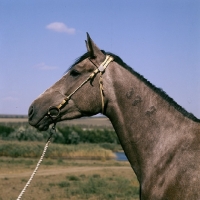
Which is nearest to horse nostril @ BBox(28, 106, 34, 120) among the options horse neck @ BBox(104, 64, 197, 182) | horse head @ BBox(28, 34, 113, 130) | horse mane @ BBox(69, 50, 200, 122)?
horse head @ BBox(28, 34, 113, 130)

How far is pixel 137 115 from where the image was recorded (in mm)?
4113

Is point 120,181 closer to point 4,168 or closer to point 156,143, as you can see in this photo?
point 4,168

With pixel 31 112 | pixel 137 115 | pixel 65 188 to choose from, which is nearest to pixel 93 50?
pixel 137 115

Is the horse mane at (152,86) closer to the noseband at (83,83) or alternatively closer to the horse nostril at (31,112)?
the noseband at (83,83)

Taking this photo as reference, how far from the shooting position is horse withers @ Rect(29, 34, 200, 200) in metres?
3.73

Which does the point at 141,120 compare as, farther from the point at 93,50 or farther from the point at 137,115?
the point at 93,50

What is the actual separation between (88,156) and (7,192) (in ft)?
93.9

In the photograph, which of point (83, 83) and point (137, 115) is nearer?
point (137, 115)

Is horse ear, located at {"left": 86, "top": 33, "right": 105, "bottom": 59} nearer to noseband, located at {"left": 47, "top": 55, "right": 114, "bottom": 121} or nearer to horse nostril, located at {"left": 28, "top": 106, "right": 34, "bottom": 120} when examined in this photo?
noseband, located at {"left": 47, "top": 55, "right": 114, "bottom": 121}

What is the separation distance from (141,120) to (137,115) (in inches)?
2.9

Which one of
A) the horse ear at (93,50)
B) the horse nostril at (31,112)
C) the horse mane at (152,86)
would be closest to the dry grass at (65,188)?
the horse nostril at (31,112)

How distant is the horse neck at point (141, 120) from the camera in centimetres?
395

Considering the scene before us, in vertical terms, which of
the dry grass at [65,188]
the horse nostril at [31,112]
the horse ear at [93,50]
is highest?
the horse ear at [93,50]

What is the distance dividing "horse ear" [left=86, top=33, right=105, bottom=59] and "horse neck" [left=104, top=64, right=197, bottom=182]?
212mm
